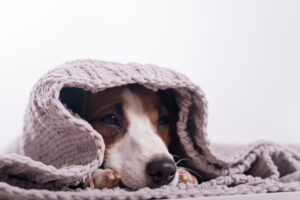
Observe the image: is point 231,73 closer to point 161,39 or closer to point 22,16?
point 161,39

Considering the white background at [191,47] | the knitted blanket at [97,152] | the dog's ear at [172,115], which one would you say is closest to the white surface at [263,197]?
the knitted blanket at [97,152]

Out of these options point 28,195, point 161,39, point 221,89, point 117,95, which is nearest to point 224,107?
point 221,89

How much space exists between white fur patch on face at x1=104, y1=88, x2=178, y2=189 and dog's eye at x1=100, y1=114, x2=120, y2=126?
3 cm

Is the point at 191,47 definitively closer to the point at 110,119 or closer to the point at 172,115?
the point at 172,115

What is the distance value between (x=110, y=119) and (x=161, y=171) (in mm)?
279

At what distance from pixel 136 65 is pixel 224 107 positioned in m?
1.01

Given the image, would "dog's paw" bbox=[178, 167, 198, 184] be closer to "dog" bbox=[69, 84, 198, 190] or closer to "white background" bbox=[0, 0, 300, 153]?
"dog" bbox=[69, 84, 198, 190]

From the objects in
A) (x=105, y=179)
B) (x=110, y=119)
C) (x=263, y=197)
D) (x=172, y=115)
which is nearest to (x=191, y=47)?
(x=172, y=115)

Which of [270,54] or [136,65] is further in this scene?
[270,54]

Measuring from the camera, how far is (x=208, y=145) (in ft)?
3.00

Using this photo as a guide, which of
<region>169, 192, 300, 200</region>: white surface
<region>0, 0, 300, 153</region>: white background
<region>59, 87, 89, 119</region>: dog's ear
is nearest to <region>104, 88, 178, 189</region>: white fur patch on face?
<region>59, 87, 89, 119</region>: dog's ear

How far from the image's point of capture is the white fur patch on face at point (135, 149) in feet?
2.68

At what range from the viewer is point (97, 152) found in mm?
726

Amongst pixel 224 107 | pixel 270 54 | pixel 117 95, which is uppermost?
pixel 270 54
